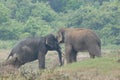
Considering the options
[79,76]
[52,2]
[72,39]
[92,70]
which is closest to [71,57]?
[72,39]

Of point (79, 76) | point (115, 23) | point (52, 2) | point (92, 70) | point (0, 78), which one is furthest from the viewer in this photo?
point (52, 2)

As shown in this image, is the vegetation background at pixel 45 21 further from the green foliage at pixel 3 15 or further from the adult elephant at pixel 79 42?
the adult elephant at pixel 79 42

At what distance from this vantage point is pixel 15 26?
34.7m

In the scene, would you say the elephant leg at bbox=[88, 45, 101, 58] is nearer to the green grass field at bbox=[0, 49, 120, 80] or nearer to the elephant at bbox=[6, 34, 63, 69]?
the elephant at bbox=[6, 34, 63, 69]

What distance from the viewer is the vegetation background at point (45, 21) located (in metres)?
32.5

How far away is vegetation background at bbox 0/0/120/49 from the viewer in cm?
3250

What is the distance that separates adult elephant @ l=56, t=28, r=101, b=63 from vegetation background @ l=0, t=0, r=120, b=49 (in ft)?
34.7

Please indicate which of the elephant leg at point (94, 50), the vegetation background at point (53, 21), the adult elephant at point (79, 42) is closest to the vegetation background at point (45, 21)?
the vegetation background at point (53, 21)

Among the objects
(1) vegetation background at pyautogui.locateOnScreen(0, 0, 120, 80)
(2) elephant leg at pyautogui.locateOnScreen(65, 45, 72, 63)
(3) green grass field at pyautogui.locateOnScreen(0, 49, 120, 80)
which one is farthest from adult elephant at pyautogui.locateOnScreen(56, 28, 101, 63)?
(3) green grass field at pyautogui.locateOnScreen(0, 49, 120, 80)

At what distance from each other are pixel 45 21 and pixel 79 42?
21396 mm

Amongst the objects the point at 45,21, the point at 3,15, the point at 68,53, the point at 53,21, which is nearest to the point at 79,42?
the point at 68,53

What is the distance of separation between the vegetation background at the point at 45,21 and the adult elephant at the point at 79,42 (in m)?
10.6

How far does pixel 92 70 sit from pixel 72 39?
467 cm

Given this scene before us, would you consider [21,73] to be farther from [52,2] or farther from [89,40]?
[52,2]
